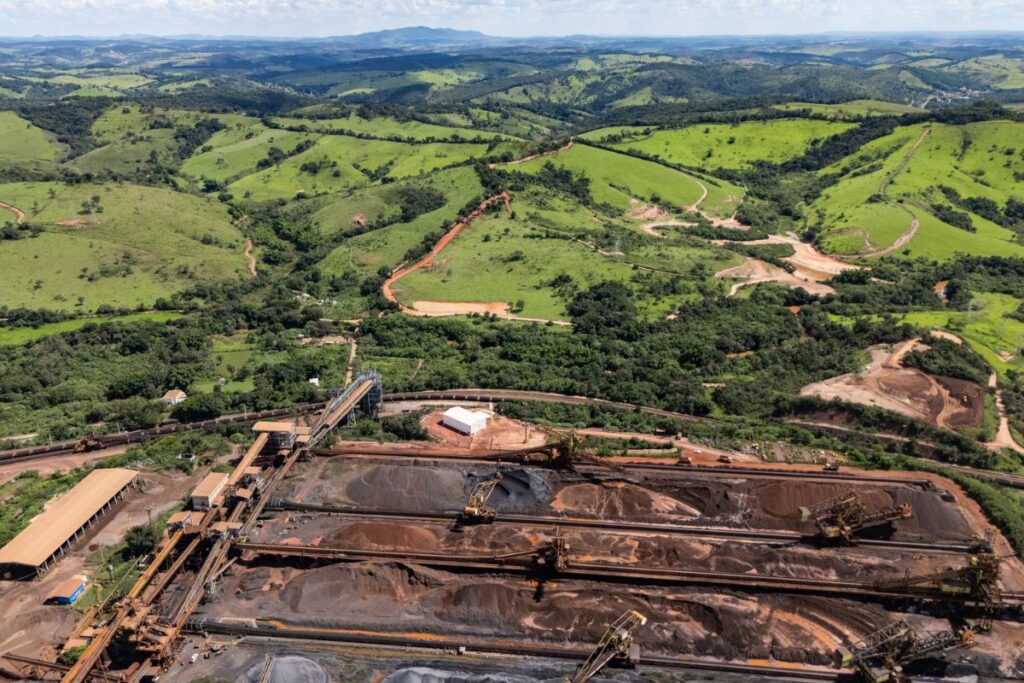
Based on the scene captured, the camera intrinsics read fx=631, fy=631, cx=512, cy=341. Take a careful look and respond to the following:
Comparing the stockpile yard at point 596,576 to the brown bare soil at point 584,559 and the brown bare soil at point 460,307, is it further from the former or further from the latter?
the brown bare soil at point 460,307

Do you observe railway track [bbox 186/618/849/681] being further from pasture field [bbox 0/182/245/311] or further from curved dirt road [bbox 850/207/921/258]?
curved dirt road [bbox 850/207/921/258]

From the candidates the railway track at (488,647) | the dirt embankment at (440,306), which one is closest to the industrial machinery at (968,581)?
the railway track at (488,647)

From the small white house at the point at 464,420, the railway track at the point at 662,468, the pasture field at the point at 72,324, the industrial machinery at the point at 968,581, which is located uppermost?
the industrial machinery at the point at 968,581

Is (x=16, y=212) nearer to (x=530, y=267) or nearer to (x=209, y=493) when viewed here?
(x=530, y=267)

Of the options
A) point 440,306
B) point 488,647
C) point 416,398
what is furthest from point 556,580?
point 440,306

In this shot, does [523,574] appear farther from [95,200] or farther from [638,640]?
[95,200]

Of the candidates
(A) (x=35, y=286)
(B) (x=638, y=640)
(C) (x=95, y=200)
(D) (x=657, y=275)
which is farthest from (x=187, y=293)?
(B) (x=638, y=640)
